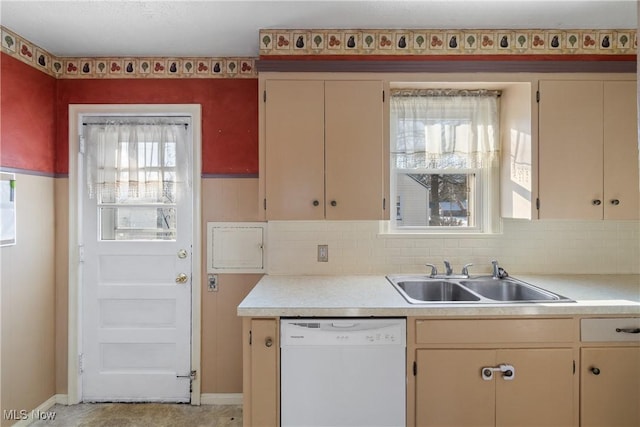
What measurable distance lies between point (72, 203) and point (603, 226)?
370 cm

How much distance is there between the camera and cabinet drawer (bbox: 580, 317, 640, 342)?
5.83ft

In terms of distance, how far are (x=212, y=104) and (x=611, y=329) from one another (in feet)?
8.89

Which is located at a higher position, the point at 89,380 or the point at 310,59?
the point at 310,59

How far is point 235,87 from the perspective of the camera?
8.55 ft

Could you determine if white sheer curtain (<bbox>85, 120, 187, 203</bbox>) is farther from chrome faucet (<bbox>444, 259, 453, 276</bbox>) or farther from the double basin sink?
chrome faucet (<bbox>444, 259, 453, 276</bbox>)

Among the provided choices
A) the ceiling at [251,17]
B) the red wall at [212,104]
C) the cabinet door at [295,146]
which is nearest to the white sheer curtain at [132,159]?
the red wall at [212,104]

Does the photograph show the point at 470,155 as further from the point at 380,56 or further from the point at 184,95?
the point at 184,95

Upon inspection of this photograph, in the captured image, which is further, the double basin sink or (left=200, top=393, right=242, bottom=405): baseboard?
(left=200, top=393, right=242, bottom=405): baseboard

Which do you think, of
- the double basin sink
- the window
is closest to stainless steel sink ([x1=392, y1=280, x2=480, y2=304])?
the double basin sink

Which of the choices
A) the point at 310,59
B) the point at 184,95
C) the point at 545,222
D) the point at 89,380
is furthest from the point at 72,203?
the point at 545,222

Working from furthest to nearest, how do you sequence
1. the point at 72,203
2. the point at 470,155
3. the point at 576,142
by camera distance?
the point at 72,203, the point at 470,155, the point at 576,142

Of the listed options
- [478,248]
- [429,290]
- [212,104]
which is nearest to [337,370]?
[429,290]
